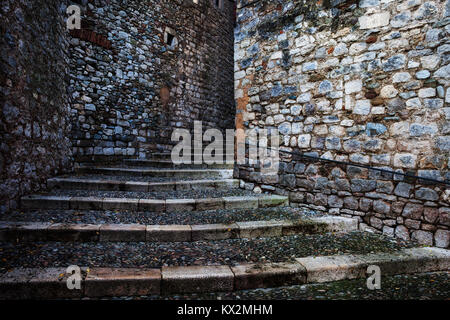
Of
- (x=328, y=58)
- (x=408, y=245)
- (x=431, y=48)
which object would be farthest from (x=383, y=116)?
(x=408, y=245)

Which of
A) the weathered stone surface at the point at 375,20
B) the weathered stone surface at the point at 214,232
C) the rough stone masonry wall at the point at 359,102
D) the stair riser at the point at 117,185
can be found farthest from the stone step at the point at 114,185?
the weathered stone surface at the point at 375,20

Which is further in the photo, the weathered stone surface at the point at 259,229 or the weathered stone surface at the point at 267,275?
the weathered stone surface at the point at 259,229

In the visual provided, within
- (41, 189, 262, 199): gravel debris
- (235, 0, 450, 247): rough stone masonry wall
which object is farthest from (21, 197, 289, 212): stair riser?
(235, 0, 450, 247): rough stone masonry wall

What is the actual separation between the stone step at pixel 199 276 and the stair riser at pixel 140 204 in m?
1.41

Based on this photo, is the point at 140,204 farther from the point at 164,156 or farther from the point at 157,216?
the point at 164,156

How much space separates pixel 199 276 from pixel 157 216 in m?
1.40

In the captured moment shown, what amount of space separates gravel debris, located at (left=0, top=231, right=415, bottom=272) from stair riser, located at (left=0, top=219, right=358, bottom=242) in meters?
0.07

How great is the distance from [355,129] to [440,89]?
3.00ft

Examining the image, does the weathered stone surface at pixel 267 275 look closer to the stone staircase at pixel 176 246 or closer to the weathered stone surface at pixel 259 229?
the stone staircase at pixel 176 246

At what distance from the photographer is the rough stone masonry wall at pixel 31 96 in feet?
9.37

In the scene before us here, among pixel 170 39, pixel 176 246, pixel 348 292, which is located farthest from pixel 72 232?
pixel 170 39

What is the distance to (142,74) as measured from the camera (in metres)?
6.35

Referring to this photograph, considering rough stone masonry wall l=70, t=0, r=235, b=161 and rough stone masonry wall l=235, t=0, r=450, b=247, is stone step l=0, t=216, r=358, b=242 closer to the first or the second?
rough stone masonry wall l=235, t=0, r=450, b=247

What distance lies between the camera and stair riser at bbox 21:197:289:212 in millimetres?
3178
